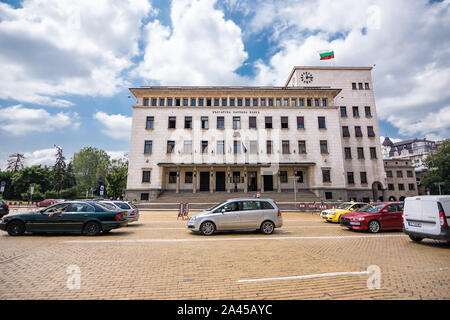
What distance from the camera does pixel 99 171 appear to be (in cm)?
6359

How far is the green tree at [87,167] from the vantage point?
63938 millimetres

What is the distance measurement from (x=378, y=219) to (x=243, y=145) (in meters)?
22.6

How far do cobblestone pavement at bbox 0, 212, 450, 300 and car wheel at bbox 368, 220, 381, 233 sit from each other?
287 cm

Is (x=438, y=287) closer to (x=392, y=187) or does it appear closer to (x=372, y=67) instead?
(x=372, y=67)

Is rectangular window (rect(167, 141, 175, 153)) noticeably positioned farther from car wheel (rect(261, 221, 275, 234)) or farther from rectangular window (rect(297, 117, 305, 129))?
car wheel (rect(261, 221, 275, 234))

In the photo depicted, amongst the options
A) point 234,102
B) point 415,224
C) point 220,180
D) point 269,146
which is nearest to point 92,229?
point 415,224

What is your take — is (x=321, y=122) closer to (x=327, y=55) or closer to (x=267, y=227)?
(x=327, y=55)

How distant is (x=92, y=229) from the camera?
30.8 feet

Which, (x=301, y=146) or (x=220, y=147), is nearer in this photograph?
(x=220, y=147)

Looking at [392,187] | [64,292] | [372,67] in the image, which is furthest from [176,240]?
[392,187]

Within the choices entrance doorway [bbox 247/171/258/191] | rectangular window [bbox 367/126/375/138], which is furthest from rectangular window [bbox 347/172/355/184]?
entrance doorway [bbox 247/171/258/191]

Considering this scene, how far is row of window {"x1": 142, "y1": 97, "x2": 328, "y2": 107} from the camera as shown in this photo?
34000 mm

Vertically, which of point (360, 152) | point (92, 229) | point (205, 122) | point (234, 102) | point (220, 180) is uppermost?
point (234, 102)

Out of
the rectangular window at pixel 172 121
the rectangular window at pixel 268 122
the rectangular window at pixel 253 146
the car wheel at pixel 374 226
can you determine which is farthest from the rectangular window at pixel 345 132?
the car wheel at pixel 374 226
